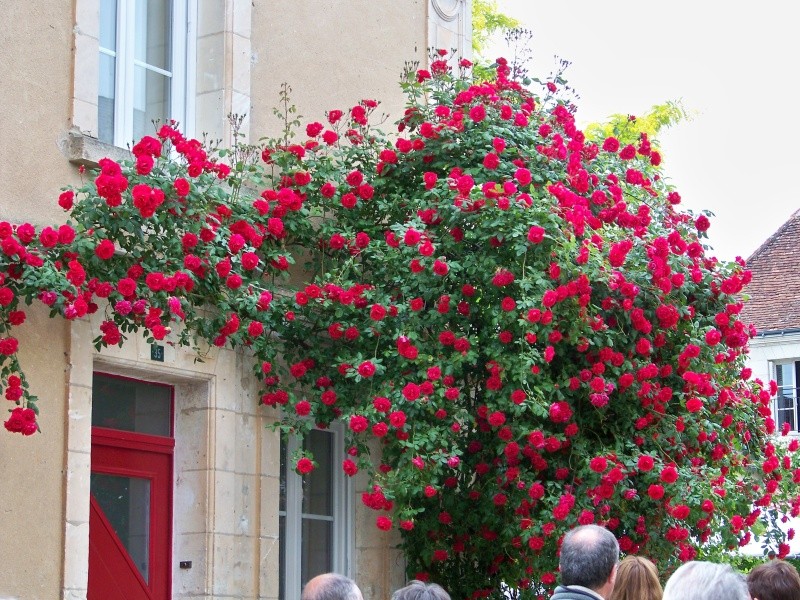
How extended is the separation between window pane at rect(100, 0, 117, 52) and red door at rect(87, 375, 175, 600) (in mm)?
1802

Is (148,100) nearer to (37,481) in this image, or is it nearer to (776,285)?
(37,481)

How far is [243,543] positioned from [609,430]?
7.07 ft

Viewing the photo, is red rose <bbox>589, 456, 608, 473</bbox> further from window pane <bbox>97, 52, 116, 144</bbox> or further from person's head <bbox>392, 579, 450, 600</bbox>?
person's head <bbox>392, 579, 450, 600</bbox>

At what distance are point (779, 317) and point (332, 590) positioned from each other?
1911 cm

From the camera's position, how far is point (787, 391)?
873 inches

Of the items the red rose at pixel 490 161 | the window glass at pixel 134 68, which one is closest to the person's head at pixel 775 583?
the red rose at pixel 490 161

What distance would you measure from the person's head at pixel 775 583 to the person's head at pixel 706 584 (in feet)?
3.57

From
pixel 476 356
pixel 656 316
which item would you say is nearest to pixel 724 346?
pixel 656 316

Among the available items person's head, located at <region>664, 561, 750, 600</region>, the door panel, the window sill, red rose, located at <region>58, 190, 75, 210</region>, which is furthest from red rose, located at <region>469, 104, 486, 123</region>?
person's head, located at <region>664, 561, 750, 600</region>

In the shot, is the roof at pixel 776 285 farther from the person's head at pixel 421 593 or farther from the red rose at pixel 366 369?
the person's head at pixel 421 593

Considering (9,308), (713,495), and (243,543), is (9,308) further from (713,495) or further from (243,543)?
(713,495)

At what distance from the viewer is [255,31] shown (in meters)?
8.06

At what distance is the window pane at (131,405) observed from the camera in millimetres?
7004

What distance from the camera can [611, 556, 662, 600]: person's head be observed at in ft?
16.0
